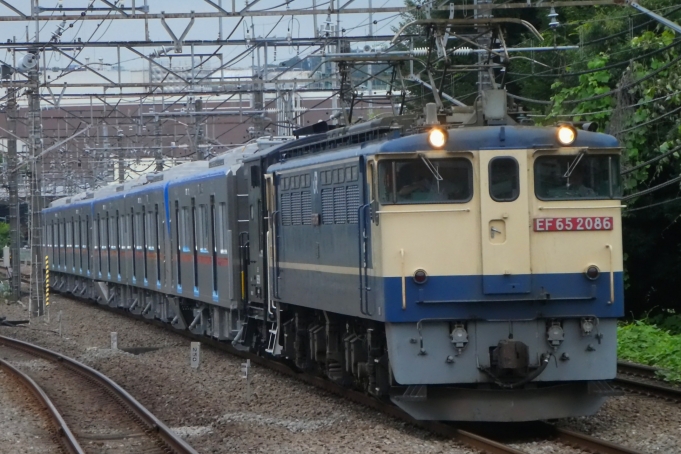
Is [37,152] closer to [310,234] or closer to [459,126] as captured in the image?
[310,234]

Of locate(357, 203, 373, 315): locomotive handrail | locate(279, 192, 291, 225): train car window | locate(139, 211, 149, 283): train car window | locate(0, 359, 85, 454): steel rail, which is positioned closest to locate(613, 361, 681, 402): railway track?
locate(357, 203, 373, 315): locomotive handrail

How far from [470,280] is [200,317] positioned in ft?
39.6

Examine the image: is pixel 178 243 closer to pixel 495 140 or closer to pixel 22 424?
pixel 22 424

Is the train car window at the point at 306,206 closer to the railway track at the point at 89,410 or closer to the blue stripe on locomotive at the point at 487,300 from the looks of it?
the railway track at the point at 89,410

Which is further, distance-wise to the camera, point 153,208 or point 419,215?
point 153,208

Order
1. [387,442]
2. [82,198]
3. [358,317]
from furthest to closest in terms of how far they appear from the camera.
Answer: [82,198], [358,317], [387,442]

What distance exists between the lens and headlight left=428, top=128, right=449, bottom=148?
10719mm

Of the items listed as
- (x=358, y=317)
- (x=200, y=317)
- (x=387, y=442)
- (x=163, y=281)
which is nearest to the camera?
(x=387, y=442)

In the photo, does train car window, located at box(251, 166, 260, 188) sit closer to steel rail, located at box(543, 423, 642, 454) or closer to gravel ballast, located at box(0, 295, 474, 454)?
gravel ballast, located at box(0, 295, 474, 454)

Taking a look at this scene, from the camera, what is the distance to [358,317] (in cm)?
1227

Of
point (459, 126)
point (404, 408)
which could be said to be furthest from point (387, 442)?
point (459, 126)

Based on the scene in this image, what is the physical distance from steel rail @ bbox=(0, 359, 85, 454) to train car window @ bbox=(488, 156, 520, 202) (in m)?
4.47

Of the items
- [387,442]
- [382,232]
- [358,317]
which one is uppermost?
[382,232]

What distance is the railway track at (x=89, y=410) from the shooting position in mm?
11656
